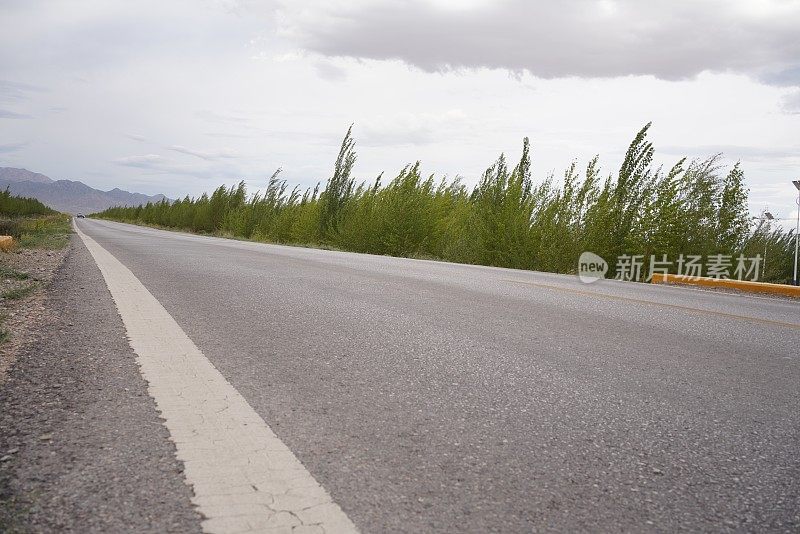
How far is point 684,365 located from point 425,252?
2290cm

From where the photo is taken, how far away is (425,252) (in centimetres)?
2677

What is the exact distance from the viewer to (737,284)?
12508 millimetres

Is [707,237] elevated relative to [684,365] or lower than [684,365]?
elevated

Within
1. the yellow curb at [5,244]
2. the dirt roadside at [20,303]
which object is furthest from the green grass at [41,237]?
the dirt roadside at [20,303]

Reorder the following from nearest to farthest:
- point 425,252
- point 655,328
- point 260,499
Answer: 1. point 260,499
2. point 655,328
3. point 425,252

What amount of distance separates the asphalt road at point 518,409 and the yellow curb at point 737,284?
6461mm

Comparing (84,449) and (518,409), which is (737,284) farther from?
(84,449)

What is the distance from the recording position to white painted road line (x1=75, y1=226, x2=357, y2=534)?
1.64m

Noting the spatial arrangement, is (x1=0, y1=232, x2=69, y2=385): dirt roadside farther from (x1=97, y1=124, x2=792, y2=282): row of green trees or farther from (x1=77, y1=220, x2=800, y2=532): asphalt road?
(x1=97, y1=124, x2=792, y2=282): row of green trees

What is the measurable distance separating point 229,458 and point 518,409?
1231 millimetres

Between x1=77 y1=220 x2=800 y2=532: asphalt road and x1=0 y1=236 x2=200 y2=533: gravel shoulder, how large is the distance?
0.42 m

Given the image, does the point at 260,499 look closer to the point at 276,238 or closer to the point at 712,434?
the point at 712,434

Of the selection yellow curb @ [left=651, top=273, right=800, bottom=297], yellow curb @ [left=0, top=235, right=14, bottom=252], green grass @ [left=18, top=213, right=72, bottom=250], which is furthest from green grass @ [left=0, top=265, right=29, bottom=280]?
yellow curb @ [left=651, top=273, right=800, bottom=297]

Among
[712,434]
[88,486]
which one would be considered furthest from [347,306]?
[88,486]
